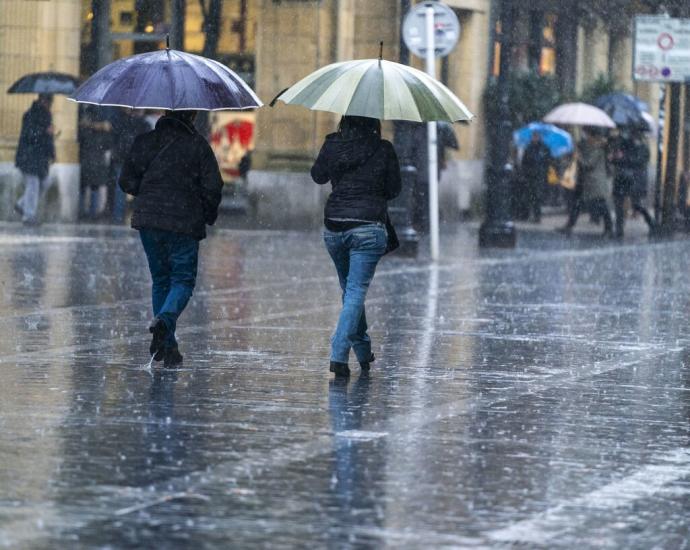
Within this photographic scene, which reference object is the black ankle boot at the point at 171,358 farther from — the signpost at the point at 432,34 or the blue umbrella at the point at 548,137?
the blue umbrella at the point at 548,137

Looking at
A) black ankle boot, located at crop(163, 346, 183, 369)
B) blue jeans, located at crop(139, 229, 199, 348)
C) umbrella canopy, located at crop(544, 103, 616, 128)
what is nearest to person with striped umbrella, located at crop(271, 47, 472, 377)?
blue jeans, located at crop(139, 229, 199, 348)

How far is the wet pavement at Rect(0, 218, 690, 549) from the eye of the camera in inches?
260

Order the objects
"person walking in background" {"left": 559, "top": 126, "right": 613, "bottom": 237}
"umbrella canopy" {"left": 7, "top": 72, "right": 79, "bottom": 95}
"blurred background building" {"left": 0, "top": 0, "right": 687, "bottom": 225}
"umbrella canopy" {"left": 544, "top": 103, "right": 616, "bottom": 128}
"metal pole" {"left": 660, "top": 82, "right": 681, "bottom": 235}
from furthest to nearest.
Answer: "umbrella canopy" {"left": 544, "top": 103, "right": 616, "bottom": 128}, "metal pole" {"left": 660, "top": 82, "right": 681, "bottom": 235}, "person walking in background" {"left": 559, "top": 126, "right": 613, "bottom": 237}, "blurred background building" {"left": 0, "top": 0, "right": 687, "bottom": 225}, "umbrella canopy" {"left": 7, "top": 72, "right": 79, "bottom": 95}

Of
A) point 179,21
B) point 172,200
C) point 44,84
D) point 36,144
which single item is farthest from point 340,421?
point 179,21

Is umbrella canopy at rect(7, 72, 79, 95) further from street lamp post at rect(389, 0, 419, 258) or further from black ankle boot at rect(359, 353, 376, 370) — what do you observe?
black ankle boot at rect(359, 353, 376, 370)

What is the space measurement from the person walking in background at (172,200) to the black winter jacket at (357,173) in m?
0.64

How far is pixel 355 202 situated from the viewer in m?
10.9

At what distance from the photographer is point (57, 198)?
2795cm

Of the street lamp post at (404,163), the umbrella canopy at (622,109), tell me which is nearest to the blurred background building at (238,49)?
the umbrella canopy at (622,109)

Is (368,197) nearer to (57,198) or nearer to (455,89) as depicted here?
(57,198)

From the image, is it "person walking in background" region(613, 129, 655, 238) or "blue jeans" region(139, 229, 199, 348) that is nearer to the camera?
"blue jeans" region(139, 229, 199, 348)

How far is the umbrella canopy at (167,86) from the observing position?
11.1 m

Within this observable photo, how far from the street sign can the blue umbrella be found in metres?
3.61

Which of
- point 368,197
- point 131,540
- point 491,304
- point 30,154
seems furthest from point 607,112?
point 131,540
